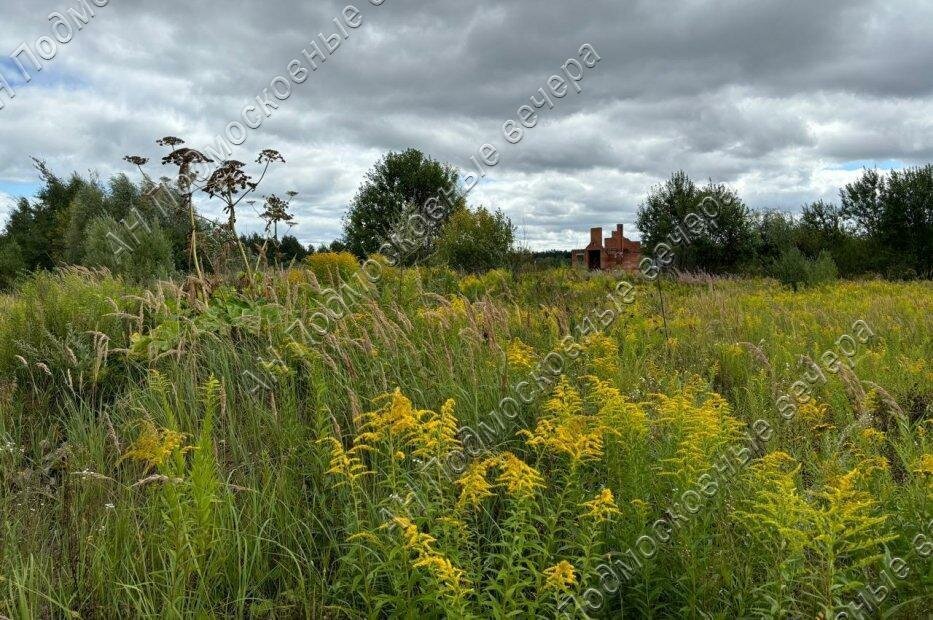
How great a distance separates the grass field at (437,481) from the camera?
216 cm

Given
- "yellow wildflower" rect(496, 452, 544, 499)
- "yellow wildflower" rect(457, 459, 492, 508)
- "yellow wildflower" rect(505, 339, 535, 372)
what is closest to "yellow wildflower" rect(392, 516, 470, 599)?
"yellow wildflower" rect(457, 459, 492, 508)

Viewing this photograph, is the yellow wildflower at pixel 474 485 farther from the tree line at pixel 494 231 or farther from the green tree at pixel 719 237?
the green tree at pixel 719 237

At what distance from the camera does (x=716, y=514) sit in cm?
247

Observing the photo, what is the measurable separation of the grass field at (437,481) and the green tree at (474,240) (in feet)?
49.8

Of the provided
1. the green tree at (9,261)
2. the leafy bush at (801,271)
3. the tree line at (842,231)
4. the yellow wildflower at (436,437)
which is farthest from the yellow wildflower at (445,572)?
the green tree at (9,261)

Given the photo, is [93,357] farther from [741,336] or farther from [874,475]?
[741,336]

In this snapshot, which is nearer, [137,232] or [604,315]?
[604,315]

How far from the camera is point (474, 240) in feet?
82.4

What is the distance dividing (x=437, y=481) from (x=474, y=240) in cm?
2276

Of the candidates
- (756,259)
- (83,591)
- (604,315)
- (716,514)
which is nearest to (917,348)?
(604,315)

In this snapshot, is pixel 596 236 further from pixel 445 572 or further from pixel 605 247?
pixel 445 572

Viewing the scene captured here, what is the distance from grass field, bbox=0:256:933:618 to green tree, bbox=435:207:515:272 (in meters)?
15.2

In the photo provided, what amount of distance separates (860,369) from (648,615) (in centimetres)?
423

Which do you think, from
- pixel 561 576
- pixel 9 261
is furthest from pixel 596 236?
pixel 561 576
